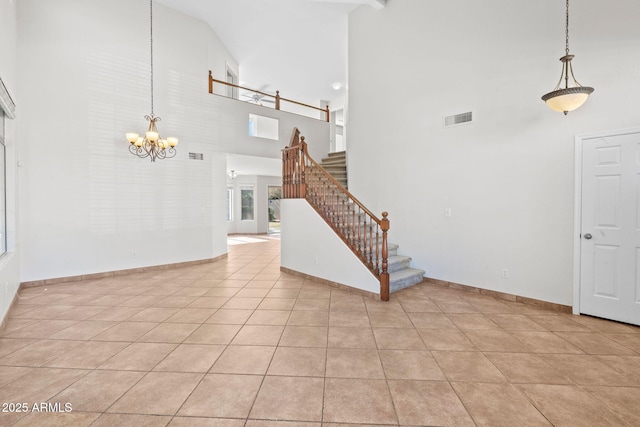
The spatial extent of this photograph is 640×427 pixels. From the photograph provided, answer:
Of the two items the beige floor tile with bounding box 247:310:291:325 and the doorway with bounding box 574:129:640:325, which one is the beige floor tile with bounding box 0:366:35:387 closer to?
the beige floor tile with bounding box 247:310:291:325

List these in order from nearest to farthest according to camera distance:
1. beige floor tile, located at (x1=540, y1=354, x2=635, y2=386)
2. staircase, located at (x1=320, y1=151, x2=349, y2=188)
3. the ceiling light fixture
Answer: beige floor tile, located at (x1=540, y1=354, x2=635, y2=386)
the ceiling light fixture
staircase, located at (x1=320, y1=151, x2=349, y2=188)

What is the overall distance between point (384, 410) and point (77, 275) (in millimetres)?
5767

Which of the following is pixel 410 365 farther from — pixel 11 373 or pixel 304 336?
pixel 11 373

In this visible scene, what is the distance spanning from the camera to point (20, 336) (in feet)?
9.54

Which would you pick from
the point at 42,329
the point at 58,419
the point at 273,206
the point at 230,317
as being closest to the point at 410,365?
the point at 230,317

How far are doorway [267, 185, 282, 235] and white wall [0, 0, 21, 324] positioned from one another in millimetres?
8881

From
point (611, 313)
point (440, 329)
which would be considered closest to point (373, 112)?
point (440, 329)

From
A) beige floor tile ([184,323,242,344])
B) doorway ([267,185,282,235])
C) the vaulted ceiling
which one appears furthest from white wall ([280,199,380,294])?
doorway ([267,185,282,235])

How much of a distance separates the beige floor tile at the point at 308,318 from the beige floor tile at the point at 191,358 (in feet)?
2.91

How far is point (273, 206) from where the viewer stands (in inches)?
526

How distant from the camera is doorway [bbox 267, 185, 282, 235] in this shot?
12930mm

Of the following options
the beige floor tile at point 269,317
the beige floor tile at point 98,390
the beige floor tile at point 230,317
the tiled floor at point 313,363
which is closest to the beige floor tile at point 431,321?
the tiled floor at point 313,363

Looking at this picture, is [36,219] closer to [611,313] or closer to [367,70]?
[367,70]

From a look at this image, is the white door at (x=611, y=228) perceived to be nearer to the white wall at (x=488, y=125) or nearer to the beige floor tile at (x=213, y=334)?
the white wall at (x=488, y=125)
